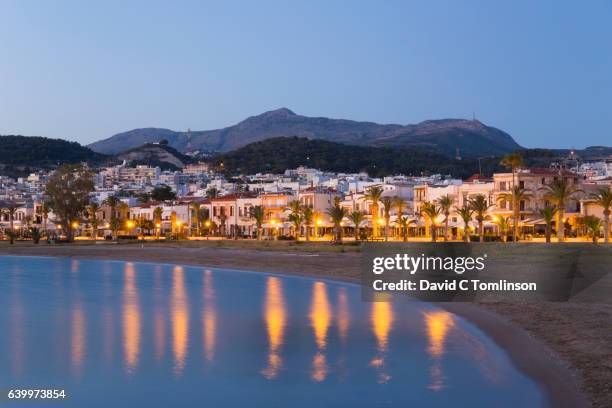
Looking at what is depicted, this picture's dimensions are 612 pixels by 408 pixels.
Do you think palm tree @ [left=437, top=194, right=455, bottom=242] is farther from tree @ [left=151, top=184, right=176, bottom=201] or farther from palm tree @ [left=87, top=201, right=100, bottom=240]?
tree @ [left=151, top=184, right=176, bottom=201]

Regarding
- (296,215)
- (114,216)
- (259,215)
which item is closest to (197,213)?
(114,216)

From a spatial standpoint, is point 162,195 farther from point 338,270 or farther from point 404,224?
point 338,270

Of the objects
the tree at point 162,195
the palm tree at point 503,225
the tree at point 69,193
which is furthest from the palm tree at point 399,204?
the tree at point 162,195

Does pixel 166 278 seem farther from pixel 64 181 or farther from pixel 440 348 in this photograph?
pixel 64 181

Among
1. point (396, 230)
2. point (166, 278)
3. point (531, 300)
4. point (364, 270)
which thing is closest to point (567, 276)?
point (531, 300)

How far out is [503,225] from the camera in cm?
6200

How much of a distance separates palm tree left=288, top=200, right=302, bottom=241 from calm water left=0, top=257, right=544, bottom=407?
3724 centimetres

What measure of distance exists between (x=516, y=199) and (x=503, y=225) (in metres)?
2.41

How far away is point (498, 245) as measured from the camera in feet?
169

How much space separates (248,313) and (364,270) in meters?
13.6

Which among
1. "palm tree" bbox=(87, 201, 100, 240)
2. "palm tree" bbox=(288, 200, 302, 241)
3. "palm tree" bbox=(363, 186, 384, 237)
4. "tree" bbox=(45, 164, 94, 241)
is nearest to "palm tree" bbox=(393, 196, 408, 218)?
"palm tree" bbox=(363, 186, 384, 237)

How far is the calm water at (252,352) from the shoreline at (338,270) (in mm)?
427

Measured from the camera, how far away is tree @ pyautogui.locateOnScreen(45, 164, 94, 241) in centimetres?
8788

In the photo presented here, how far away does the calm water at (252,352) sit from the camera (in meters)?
16.0
